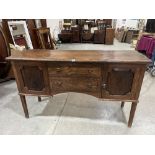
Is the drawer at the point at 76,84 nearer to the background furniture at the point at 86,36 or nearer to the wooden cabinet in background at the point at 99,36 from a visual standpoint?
the wooden cabinet in background at the point at 99,36

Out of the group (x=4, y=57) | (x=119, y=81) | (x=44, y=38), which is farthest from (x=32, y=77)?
(x=44, y=38)

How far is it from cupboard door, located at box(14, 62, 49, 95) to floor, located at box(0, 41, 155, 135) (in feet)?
1.54

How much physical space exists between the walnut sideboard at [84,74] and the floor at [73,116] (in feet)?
1.11

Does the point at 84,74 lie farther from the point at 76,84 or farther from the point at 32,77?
the point at 32,77

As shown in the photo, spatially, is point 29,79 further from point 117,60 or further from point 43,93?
point 117,60

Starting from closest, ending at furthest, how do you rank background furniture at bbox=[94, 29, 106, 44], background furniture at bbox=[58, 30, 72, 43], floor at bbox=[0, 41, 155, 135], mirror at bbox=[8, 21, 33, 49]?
floor at bbox=[0, 41, 155, 135] < mirror at bbox=[8, 21, 33, 49] < background furniture at bbox=[94, 29, 106, 44] < background furniture at bbox=[58, 30, 72, 43]

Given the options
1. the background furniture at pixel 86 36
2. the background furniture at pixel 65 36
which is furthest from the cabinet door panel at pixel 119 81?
the background furniture at pixel 86 36

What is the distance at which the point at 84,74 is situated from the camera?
1.62 meters

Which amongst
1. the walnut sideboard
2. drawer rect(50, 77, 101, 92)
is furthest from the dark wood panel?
drawer rect(50, 77, 101, 92)

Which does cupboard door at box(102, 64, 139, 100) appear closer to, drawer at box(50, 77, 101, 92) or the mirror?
drawer at box(50, 77, 101, 92)

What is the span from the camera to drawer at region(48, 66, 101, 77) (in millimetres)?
1579

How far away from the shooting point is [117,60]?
149 centimetres
